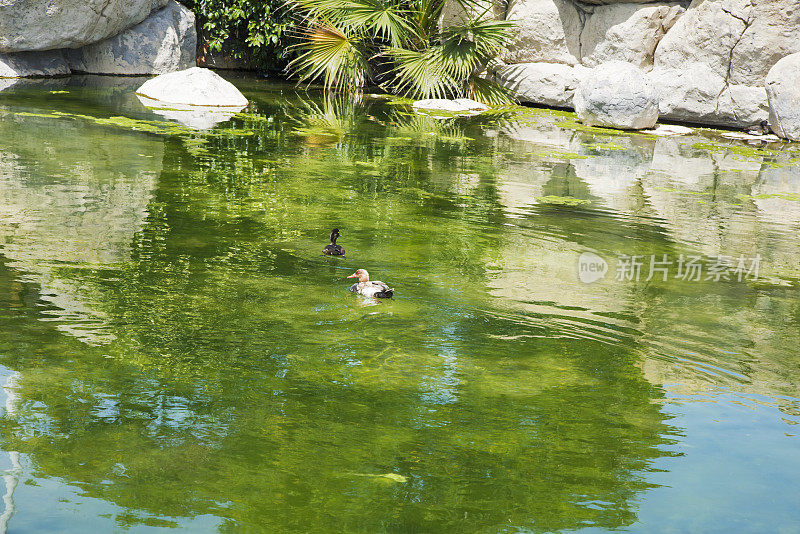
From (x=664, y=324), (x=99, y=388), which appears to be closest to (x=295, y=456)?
(x=99, y=388)

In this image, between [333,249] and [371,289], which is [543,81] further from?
[371,289]

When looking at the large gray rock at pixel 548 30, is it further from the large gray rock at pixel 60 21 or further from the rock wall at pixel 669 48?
the large gray rock at pixel 60 21

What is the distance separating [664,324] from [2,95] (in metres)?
11.4

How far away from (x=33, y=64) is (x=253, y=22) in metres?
4.69

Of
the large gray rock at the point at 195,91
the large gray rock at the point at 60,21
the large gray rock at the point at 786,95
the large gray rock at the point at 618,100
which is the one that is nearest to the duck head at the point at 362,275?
the large gray rock at the point at 195,91

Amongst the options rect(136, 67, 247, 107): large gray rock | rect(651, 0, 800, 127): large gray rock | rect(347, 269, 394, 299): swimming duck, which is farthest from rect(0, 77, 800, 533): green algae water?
rect(651, 0, 800, 127): large gray rock

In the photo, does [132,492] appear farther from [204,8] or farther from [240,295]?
[204,8]

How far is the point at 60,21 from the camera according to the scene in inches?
597

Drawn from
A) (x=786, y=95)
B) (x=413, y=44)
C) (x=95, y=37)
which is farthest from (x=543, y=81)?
(x=95, y=37)

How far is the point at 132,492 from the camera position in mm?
3205

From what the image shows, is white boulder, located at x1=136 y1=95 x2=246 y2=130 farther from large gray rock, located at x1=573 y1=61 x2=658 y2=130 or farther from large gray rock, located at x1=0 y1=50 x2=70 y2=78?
large gray rock, located at x1=573 y1=61 x2=658 y2=130

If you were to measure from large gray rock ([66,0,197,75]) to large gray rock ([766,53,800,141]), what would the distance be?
11.9 m

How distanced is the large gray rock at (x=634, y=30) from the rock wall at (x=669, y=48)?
0.02 m

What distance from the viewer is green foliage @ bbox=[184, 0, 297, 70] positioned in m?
Result: 18.0
